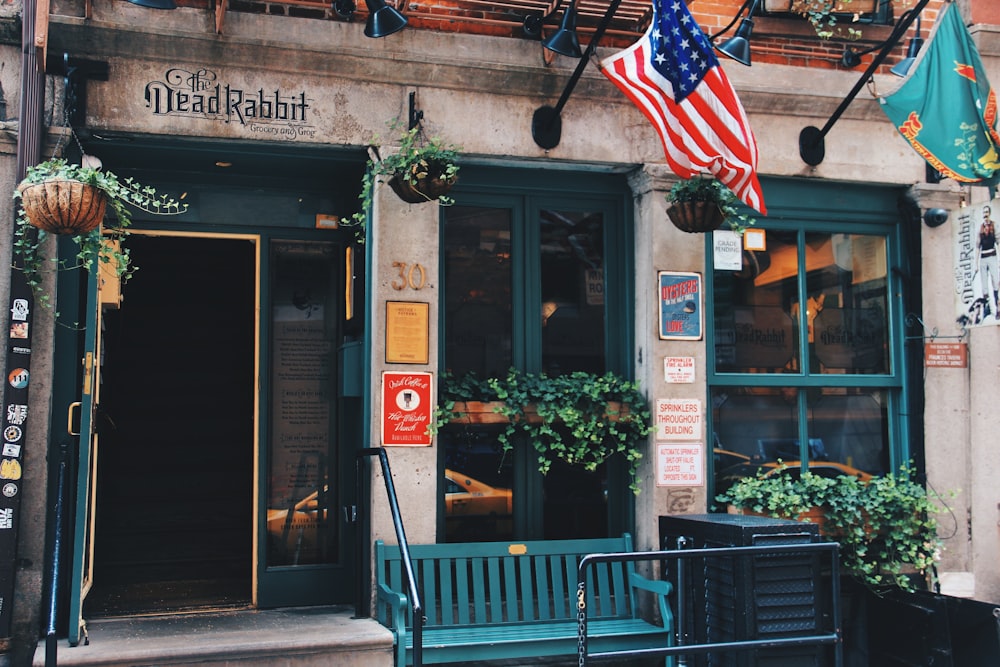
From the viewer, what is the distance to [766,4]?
24.8 feet

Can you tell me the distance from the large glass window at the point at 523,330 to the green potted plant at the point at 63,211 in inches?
89.6

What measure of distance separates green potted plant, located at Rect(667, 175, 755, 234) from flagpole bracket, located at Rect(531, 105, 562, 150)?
92cm

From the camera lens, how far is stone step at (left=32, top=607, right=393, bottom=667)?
5.44 meters

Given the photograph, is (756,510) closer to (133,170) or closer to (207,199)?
(207,199)

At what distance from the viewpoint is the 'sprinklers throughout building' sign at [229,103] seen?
251 inches

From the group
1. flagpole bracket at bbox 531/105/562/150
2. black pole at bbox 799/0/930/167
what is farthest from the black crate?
black pole at bbox 799/0/930/167

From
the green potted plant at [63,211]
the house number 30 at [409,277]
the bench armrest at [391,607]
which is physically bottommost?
the bench armrest at [391,607]

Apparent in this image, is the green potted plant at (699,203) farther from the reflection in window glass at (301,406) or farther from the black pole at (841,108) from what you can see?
the reflection in window glass at (301,406)

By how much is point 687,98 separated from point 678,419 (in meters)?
2.24

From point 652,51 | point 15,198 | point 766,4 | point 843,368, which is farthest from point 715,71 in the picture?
point 15,198

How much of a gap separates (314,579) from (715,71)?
4379 millimetres

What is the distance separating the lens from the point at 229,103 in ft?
21.2

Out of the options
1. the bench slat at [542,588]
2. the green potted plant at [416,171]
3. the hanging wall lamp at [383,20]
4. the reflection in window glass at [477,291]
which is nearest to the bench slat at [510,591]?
the bench slat at [542,588]

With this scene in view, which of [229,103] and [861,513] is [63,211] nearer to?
[229,103]
